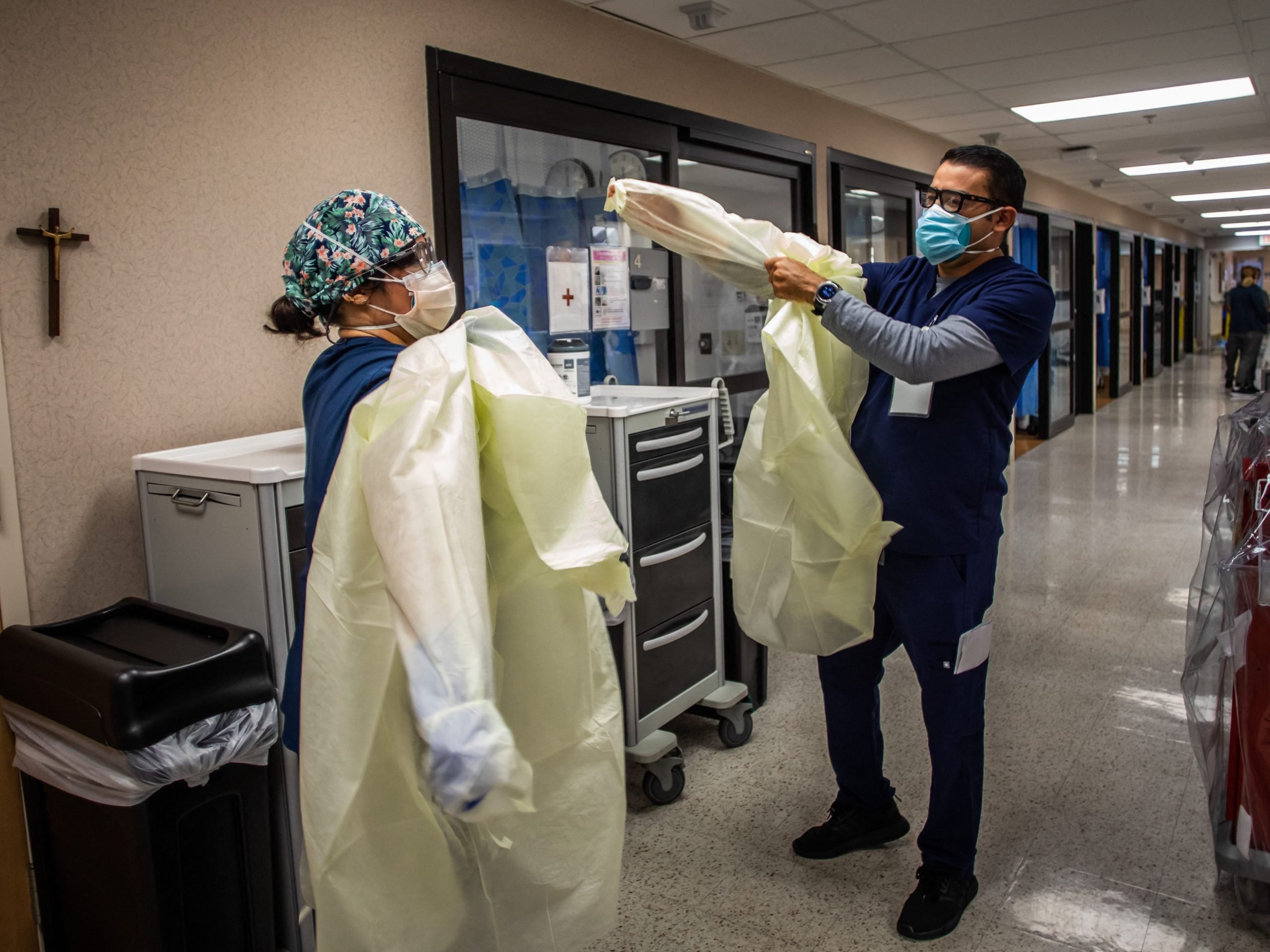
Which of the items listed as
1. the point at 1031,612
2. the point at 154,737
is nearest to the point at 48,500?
the point at 154,737

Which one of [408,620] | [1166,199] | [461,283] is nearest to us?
[408,620]

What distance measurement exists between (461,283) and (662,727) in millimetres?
1470

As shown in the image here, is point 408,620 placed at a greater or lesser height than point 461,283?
lesser

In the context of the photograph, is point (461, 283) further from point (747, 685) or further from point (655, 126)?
point (747, 685)

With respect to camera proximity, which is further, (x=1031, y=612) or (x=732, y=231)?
(x=1031, y=612)

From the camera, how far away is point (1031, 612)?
3.80 metres

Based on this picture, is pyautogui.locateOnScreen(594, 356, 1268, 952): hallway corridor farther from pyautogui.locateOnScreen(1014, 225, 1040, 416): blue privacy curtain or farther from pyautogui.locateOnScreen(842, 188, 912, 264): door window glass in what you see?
pyautogui.locateOnScreen(1014, 225, 1040, 416): blue privacy curtain

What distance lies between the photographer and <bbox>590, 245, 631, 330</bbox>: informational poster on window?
322cm

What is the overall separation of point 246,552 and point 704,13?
2.50m

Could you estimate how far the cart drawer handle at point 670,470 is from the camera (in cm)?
247

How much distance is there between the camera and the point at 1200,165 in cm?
805

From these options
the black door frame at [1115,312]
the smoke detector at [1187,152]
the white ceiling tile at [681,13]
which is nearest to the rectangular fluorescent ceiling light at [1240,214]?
the black door frame at [1115,312]

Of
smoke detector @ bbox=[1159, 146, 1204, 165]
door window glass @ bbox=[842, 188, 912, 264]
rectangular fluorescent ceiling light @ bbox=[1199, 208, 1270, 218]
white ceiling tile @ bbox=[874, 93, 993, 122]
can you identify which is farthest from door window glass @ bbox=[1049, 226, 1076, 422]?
rectangular fluorescent ceiling light @ bbox=[1199, 208, 1270, 218]

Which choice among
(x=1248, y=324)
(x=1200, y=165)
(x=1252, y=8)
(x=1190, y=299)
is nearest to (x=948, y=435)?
(x=1252, y=8)
